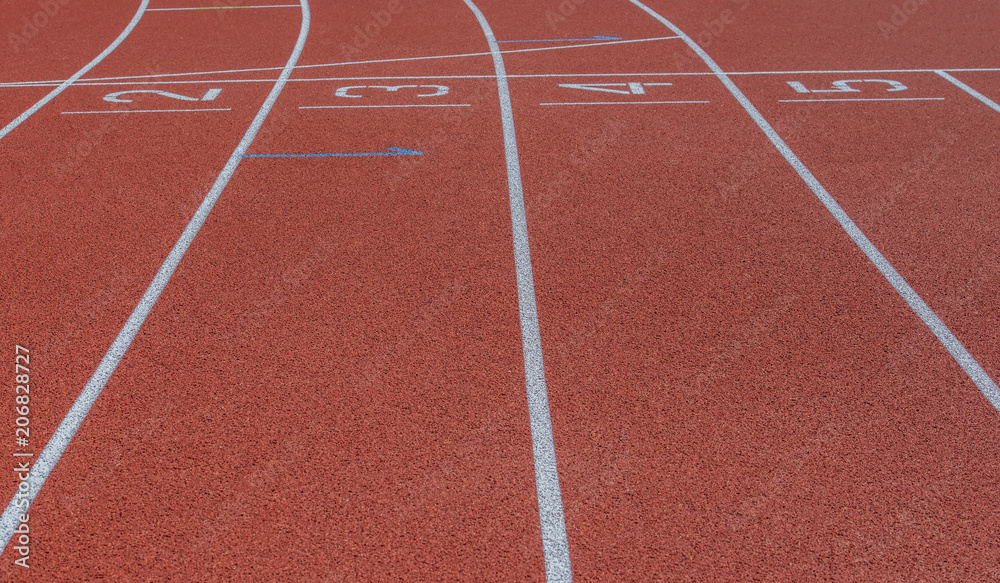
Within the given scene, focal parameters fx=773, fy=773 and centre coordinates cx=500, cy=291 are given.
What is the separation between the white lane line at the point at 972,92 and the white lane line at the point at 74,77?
10.5 m

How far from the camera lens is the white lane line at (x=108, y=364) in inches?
145

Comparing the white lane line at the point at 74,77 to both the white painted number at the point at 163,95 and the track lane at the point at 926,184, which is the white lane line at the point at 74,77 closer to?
the white painted number at the point at 163,95

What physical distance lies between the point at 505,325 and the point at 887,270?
2841 mm

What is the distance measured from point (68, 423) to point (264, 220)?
2486 mm

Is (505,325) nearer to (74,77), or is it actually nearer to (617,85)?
(617,85)

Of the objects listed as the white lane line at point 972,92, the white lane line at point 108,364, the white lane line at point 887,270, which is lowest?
the white lane line at point 108,364

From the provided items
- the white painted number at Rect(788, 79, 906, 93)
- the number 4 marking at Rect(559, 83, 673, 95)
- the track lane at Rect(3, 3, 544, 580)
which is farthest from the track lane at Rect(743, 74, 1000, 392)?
the track lane at Rect(3, 3, 544, 580)

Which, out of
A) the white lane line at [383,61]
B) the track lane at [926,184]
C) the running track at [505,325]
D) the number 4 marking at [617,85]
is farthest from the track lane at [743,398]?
the white lane line at [383,61]

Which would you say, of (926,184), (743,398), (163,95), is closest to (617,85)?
(926,184)

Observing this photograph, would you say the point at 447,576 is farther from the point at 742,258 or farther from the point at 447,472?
the point at 742,258

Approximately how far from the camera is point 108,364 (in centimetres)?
458

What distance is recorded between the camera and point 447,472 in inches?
151

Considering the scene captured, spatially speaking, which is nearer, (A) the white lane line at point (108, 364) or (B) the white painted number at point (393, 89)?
(A) the white lane line at point (108, 364)

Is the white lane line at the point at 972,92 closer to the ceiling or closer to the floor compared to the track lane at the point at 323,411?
closer to the ceiling
